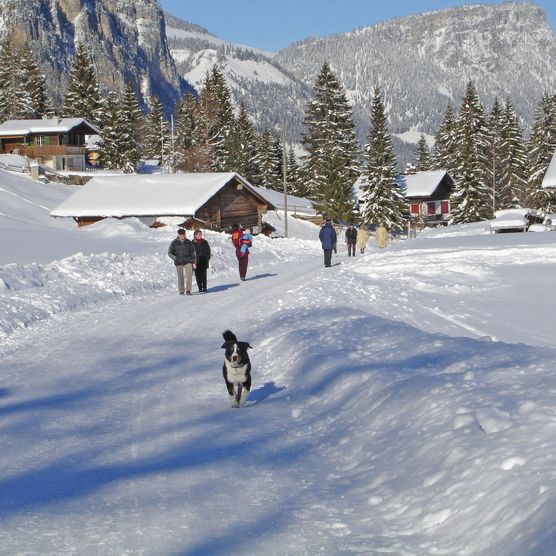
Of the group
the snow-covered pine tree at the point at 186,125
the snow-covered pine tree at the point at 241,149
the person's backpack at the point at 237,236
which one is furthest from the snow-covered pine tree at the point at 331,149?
the person's backpack at the point at 237,236

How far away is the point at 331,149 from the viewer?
57.5 meters

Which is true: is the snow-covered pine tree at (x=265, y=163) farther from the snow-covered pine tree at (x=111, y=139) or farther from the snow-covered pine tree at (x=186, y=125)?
the snow-covered pine tree at (x=111, y=139)

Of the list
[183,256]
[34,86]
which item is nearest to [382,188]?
[183,256]

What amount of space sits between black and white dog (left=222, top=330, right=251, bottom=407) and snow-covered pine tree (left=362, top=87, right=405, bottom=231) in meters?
48.0

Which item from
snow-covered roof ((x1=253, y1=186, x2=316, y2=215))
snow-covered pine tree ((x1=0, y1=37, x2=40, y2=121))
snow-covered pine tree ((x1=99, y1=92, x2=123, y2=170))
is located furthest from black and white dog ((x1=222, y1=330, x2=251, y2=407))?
snow-covered pine tree ((x1=0, y1=37, x2=40, y2=121))

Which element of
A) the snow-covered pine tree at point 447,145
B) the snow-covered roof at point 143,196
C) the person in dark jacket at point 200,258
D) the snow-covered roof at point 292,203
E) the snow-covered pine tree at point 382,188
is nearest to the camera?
the person in dark jacket at point 200,258

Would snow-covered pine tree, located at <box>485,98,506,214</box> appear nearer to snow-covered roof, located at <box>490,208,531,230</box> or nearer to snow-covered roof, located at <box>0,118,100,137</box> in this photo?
snow-covered roof, located at <box>490,208,531,230</box>

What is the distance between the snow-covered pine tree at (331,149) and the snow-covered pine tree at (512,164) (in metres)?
18.2

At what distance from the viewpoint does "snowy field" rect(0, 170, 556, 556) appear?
5.02 m

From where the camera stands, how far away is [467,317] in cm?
1912

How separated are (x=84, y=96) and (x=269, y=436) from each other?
3182 inches

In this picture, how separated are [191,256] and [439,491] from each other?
13667 millimetres

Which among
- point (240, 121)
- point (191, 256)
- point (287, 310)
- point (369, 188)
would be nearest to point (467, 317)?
point (287, 310)

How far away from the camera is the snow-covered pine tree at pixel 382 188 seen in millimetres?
56375
